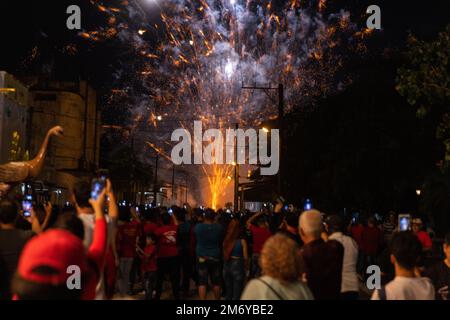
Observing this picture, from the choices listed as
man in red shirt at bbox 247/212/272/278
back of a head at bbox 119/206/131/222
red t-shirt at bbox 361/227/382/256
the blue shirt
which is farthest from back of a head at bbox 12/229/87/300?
red t-shirt at bbox 361/227/382/256

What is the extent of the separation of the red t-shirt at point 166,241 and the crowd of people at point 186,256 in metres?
0.02

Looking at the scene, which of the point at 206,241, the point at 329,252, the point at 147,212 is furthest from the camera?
the point at 147,212

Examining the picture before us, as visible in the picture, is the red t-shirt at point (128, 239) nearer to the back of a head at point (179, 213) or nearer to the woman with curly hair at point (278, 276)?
the back of a head at point (179, 213)

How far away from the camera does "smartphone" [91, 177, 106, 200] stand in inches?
179

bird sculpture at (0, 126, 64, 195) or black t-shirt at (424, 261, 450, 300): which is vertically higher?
bird sculpture at (0, 126, 64, 195)

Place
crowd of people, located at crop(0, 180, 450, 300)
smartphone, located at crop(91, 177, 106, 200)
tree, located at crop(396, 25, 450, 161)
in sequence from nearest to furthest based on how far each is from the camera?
crowd of people, located at crop(0, 180, 450, 300) < smartphone, located at crop(91, 177, 106, 200) < tree, located at crop(396, 25, 450, 161)

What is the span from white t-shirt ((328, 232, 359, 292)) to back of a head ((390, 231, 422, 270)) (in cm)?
214

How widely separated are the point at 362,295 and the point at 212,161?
37286 millimetres

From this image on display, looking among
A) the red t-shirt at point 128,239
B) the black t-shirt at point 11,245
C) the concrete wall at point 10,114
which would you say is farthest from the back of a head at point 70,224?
the concrete wall at point 10,114

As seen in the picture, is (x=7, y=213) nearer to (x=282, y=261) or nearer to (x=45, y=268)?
(x=282, y=261)

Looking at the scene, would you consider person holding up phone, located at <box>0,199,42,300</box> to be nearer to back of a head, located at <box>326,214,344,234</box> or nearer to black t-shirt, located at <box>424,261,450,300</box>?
back of a head, located at <box>326,214,344,234</box>

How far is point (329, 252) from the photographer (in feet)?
19.3

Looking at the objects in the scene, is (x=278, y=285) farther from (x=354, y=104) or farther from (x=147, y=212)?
(x=354, y=104)
